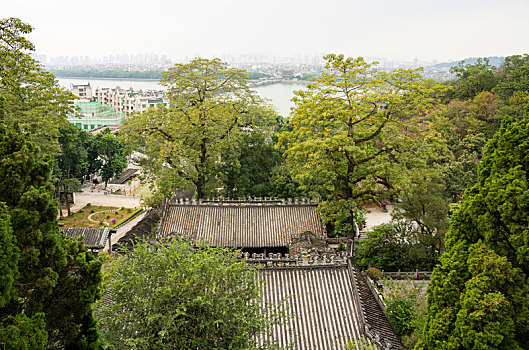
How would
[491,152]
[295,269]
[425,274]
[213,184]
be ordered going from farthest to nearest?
[213,184], [425,274], [295,269], [491,152]

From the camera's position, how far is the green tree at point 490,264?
22.1ft

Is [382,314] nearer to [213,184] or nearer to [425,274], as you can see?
[425,274]

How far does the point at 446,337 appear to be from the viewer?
23.6 ft

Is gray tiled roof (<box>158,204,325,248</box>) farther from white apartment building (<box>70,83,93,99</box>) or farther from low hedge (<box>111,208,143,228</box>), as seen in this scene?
white apartment building (<box>70,83,93,99</box>)

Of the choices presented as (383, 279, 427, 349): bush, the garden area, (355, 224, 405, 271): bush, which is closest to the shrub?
(355, 224, 405, 271): bush

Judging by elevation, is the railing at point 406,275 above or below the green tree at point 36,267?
below

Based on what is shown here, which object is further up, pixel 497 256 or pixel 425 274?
pixel 497 256

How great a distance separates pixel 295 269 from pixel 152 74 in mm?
146377

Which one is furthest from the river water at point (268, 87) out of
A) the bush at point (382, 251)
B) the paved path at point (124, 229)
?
the bush at point (382, 251)

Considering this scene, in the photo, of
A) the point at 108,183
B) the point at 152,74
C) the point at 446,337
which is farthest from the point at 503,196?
the point at 152,74

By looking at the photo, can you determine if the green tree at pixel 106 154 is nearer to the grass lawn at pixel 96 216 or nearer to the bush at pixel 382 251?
the grass lawn at pixel 96 216

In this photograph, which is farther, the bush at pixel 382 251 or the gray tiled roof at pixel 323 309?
the bush at pixel 382 251

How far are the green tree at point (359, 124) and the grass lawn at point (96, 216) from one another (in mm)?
14959

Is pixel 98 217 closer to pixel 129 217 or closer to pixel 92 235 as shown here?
pixel 129 217
